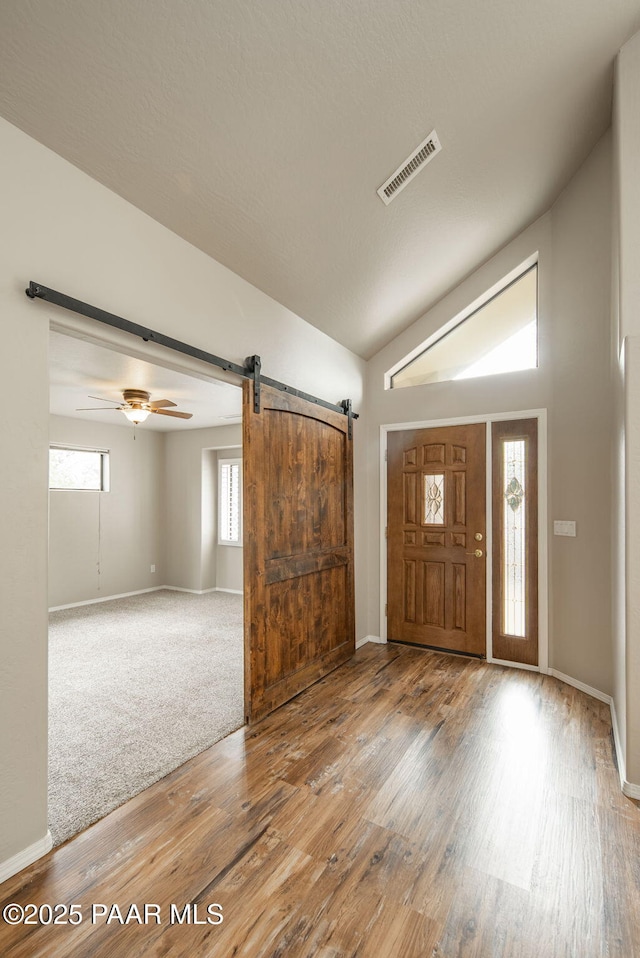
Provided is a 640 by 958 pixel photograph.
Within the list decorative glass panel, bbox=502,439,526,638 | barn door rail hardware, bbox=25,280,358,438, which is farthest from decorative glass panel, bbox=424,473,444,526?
barn door rail hardware, bbox=25,280,358,438

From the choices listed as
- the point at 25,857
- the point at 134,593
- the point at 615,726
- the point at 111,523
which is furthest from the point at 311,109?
the point at 134,593

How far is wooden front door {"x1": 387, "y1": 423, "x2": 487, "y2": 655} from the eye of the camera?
3730 millimetres

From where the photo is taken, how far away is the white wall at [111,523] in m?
5.83

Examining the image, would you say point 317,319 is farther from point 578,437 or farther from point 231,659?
point 231,659

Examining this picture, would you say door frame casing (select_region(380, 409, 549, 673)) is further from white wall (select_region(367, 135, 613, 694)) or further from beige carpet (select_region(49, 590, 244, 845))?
beige carpet (select_region(49, 590, 244, 845))

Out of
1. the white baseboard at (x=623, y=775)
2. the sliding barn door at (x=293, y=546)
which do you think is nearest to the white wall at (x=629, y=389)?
the white baseboard at (x=623, y=775)

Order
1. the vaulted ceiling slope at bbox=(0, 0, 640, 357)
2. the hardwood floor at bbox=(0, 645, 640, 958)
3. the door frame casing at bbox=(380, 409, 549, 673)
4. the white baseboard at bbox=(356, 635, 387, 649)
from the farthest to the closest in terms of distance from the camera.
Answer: the white baseboard at bbox=(356, 635, 387, 649) → the door frame casing at bbox=(380, 409, 549, 673) → the vaulted ceiling slope at bbox=(0, 0, 640, 357) → the hardwood floor at bbox=(0, 645, 640, 958)

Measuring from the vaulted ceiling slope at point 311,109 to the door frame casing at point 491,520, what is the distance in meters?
1.40

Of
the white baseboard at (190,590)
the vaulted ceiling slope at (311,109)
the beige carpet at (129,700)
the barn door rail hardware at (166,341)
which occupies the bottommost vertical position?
the white baseboard at (190,590)

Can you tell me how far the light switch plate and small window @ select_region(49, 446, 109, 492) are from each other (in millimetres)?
5705

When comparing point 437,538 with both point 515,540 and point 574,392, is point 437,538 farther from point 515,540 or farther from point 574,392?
point 574,392

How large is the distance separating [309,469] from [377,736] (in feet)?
5.86

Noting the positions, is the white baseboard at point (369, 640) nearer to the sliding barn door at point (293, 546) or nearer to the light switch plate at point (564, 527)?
the sliding barn door at point (293, 546)

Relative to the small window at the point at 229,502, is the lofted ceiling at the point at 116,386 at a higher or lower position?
higher
